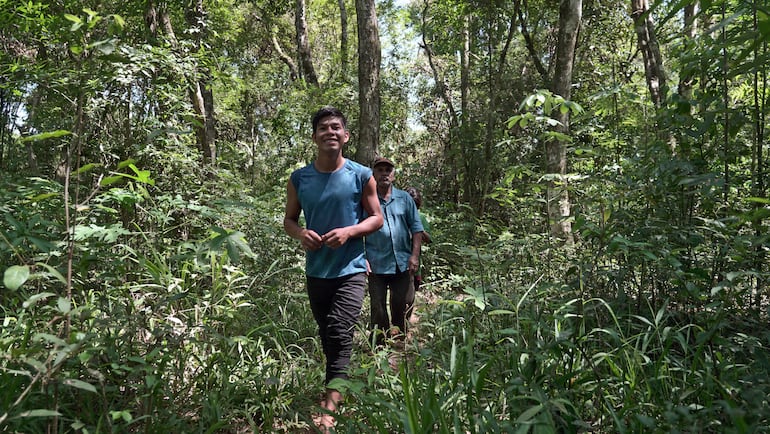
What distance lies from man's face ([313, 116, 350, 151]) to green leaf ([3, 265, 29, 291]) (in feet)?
5.86

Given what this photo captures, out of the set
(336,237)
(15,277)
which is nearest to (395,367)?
(336,237)

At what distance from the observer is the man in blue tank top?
9.65ft

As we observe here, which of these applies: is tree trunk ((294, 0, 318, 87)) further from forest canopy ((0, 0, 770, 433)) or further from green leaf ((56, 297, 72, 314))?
green leaf ((56, 297, 72, 314))

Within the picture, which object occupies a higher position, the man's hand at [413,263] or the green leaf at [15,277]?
the green leaf at [15,277]

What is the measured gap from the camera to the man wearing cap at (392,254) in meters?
4.34

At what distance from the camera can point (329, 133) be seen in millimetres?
3080

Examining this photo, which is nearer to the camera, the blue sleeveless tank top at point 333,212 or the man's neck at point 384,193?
the blue sleeveless tank top at point 333,212

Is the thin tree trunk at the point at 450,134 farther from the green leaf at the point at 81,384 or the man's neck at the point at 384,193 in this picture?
the green leaf at the point at 81,384

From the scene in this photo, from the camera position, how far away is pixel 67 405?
2562 millimetres

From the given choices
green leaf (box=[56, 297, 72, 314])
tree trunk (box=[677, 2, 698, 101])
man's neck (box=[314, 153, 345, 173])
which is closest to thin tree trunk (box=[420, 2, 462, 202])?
tree trunk (box=[677, 2, 698, 101])

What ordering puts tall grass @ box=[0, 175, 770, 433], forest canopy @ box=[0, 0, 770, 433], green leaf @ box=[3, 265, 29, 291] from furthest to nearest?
forest canopy @ box=[0, 0, 770, 433] → tall grass @ box=[0, 175, 770, 433] → green leaf @ box=[3, 265, 29, 291]

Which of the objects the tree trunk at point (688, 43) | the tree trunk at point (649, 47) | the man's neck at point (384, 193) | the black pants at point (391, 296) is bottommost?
the black pants at point (391, 296)

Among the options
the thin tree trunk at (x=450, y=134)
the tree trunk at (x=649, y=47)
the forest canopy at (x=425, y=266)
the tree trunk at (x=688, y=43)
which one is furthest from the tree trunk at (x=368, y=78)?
the thin tree trunk at (x=450, y=134)

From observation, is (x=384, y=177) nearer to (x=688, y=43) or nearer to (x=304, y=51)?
(x=688, y=43)
